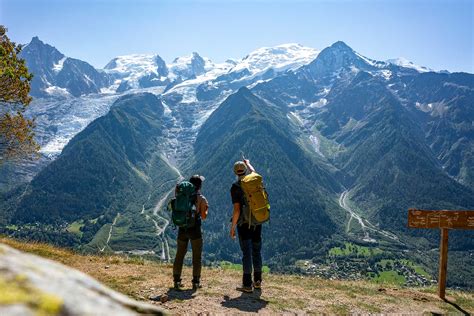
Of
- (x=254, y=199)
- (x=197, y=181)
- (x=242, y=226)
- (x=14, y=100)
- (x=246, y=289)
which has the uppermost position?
(x=14, y=100)

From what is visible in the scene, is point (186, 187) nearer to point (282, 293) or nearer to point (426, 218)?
point (282, 293)

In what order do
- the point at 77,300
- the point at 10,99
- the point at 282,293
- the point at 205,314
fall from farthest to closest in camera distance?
the point at 10,99 < the point at 282,293 < the point at 205,314 < the point at 77,300

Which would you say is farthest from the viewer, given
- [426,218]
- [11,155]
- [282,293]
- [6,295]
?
[11,155]

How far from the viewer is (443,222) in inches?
689

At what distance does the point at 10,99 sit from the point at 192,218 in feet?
72.7

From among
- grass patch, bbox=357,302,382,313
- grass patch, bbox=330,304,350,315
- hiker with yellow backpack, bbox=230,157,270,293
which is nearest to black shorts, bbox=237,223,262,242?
hiker with yellow backpack, bbox=230,157,270,293

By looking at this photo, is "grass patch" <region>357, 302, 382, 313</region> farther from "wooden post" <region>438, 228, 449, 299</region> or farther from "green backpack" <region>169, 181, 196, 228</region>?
"green backpack" <region>169, 181, 196, 228</region>

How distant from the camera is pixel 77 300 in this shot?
321cm

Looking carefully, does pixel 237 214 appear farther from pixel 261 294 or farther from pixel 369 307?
pixel 369 307

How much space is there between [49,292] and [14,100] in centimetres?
3129

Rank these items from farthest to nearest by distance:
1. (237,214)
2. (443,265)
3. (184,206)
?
(443,265) → (237,214) → (184,206)

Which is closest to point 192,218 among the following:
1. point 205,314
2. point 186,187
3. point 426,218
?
point 186,187

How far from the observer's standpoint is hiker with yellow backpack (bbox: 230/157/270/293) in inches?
587

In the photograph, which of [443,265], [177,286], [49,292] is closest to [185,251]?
[177,286]
